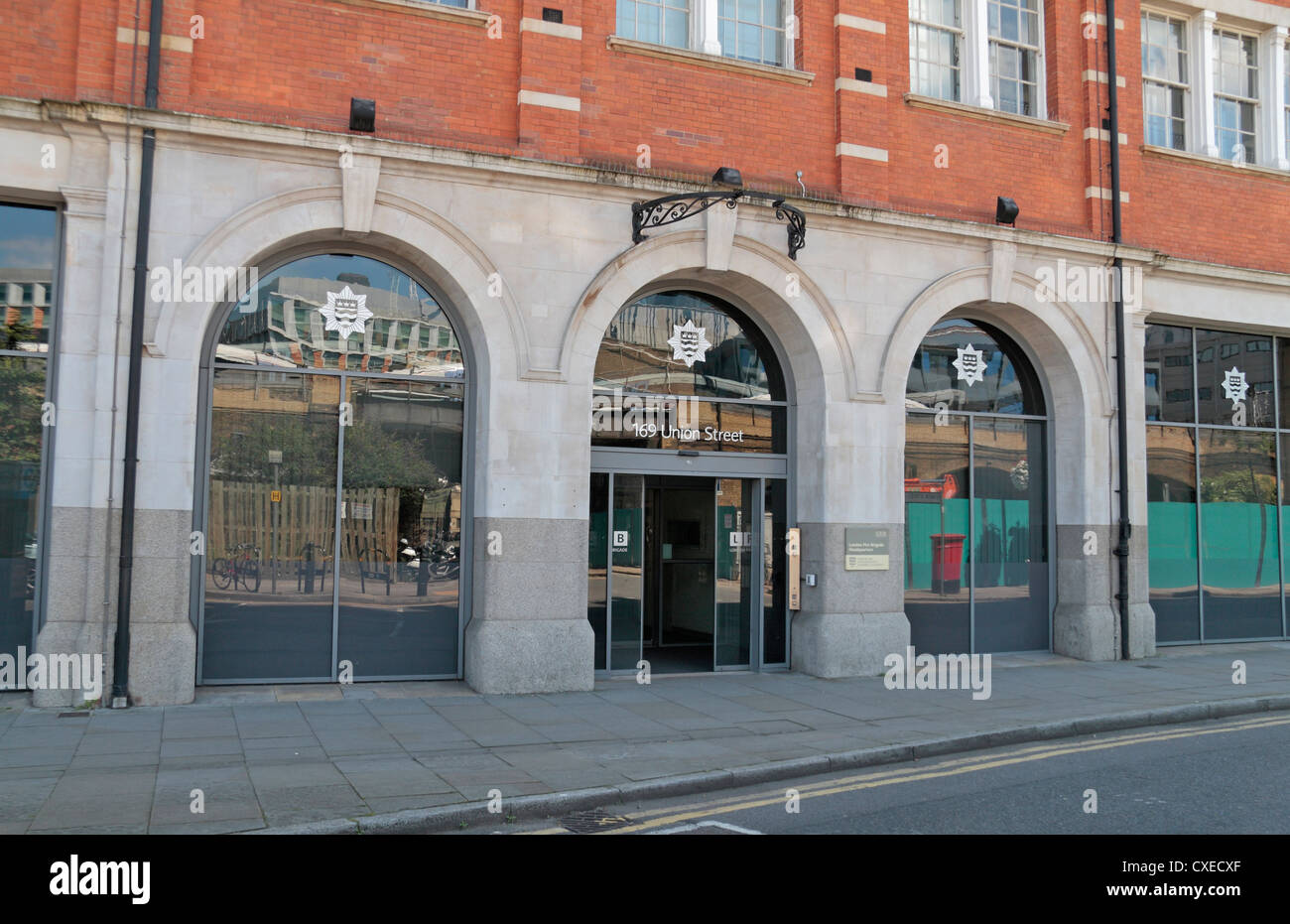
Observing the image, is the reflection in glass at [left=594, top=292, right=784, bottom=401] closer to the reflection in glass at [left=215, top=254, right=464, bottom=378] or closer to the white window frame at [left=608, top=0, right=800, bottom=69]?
the reflection in glass at [left=215, top=254, right=464, bottom=378]

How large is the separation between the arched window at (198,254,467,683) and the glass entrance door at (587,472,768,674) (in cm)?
174

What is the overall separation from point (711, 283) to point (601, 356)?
68.9 inches

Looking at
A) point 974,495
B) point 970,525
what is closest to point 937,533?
point 970,525

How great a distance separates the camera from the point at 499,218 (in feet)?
36.9

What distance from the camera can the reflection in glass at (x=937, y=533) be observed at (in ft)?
44.8

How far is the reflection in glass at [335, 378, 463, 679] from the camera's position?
1109 cm

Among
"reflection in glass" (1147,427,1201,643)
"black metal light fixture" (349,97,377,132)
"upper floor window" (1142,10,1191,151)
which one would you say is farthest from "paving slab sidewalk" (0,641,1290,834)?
"upper floor window" (1142,10,1191,151)

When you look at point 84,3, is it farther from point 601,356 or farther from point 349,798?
point 349,798

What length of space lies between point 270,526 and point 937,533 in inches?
333

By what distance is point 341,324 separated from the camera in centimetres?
1115

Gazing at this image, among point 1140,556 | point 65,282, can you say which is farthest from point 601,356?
point 1140,556

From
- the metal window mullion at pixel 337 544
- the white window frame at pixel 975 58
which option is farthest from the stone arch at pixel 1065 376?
the metal window mullion at pixel 337 544

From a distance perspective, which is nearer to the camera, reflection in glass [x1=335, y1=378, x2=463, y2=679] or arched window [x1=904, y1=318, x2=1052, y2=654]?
reflection in glass [x1=335, y1=378, x2=463, y2=679]

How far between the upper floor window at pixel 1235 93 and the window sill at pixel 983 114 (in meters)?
3.47
